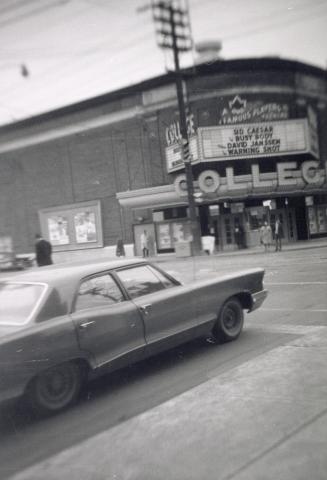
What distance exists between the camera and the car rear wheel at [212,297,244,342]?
6449 mm

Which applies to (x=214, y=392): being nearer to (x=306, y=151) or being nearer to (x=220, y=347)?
(x=220, y=347)

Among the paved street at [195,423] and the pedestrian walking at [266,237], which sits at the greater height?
the pedestrian walking at [266,237]

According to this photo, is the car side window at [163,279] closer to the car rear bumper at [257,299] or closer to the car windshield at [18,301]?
the car rear bumper at [257,299]

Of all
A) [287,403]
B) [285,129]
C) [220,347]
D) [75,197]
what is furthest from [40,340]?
[75,197]

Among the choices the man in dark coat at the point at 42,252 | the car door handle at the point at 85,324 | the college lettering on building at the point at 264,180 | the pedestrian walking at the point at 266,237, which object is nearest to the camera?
the car door handle at the point at 85,324

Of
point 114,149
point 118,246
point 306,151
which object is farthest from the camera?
point 114,149

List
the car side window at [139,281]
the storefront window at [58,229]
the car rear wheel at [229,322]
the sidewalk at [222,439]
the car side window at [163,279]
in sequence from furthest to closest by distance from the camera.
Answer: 1. the storefront window at [58,229]
2. the car rear wheel at [229,322]
3. the car side window at [163,279]
4. the car side window at [139,281]
5. the sidewalk at [222,439]

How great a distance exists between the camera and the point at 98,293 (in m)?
5.24

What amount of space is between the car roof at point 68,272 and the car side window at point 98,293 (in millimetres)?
96

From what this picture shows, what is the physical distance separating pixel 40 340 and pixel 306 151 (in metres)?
25.4

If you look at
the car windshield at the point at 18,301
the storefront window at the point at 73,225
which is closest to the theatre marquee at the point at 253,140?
the storefront window at the point at 73,225

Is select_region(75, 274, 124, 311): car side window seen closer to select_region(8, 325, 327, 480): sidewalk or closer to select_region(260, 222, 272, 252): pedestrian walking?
select_region(8, 325, 327, 480): sidewalk

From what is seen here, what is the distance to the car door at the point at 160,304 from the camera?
5.50 m

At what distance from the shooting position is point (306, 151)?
27484 mm
